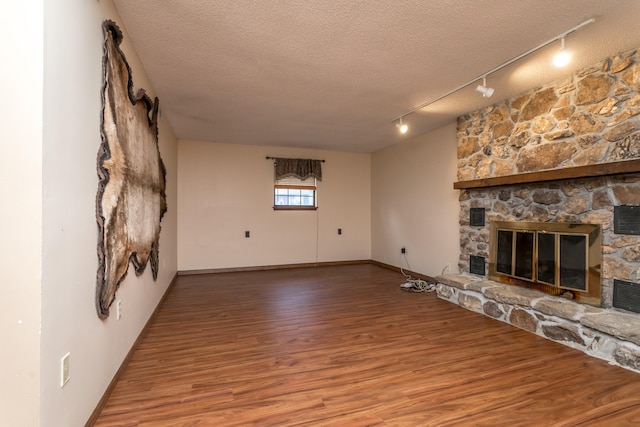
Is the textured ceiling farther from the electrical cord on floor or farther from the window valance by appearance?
the electrical cord on floor

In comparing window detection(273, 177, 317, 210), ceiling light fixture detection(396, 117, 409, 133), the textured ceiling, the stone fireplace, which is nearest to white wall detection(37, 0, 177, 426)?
the textured ceiling

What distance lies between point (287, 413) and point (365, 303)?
7.02 ft

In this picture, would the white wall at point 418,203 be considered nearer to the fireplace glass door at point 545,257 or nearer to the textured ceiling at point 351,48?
the fireplace glass door at point 545,257

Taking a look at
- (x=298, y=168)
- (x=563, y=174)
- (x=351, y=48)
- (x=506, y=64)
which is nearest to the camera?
(x=351, y=48)

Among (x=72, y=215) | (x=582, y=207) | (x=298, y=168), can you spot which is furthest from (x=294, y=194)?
(x=72, y=215)

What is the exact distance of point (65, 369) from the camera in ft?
4.27

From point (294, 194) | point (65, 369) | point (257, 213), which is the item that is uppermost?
point (294, 194)

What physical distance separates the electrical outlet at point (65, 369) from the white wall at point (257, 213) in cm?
412

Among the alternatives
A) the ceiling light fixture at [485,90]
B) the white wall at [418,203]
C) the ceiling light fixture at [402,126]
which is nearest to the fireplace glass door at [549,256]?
the white wall at [418,203]

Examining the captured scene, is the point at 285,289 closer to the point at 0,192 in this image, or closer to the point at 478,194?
the point at 478,194

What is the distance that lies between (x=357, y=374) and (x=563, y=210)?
2613 mm

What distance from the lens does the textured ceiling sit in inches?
75.1

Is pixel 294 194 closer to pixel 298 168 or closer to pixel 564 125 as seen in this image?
pixel 298 168

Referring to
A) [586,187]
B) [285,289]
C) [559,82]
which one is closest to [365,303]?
[285,289]
